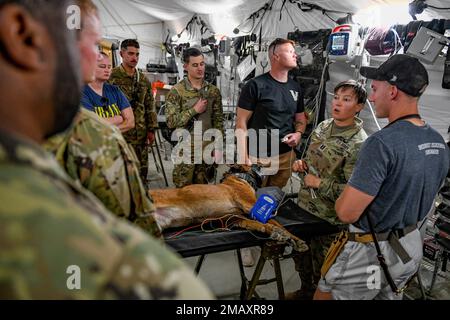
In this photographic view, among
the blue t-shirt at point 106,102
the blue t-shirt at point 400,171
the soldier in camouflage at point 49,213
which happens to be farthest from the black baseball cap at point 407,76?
the blue t-shirt at point 106,102

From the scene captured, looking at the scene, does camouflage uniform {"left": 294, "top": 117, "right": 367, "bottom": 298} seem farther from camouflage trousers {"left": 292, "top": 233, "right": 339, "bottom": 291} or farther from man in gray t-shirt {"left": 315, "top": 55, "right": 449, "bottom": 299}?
man in gray t-shirt {"left": 315, "top": 55, "right": 449, "bottom": 299}

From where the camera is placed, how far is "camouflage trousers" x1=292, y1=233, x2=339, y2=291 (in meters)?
2.41

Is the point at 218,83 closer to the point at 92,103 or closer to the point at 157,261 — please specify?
the point at 92,103

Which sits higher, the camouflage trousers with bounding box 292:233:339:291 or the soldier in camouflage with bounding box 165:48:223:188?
the soldier in camouflage with bounding box 165:48:223:188

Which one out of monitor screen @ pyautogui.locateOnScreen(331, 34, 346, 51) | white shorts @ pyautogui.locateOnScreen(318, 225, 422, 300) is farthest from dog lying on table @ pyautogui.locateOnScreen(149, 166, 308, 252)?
monitor screen @ pyautogui.locateOnScreen(331, 34, 346, 51)

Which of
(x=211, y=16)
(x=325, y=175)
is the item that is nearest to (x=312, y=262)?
(x=325, y=175)

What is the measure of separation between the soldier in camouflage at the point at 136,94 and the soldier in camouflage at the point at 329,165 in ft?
6.92

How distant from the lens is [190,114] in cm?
356

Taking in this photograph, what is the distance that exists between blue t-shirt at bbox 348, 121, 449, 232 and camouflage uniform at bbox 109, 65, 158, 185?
9.14 feet

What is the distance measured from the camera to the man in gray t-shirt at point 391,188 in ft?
4.93

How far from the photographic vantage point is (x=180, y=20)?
971cm
